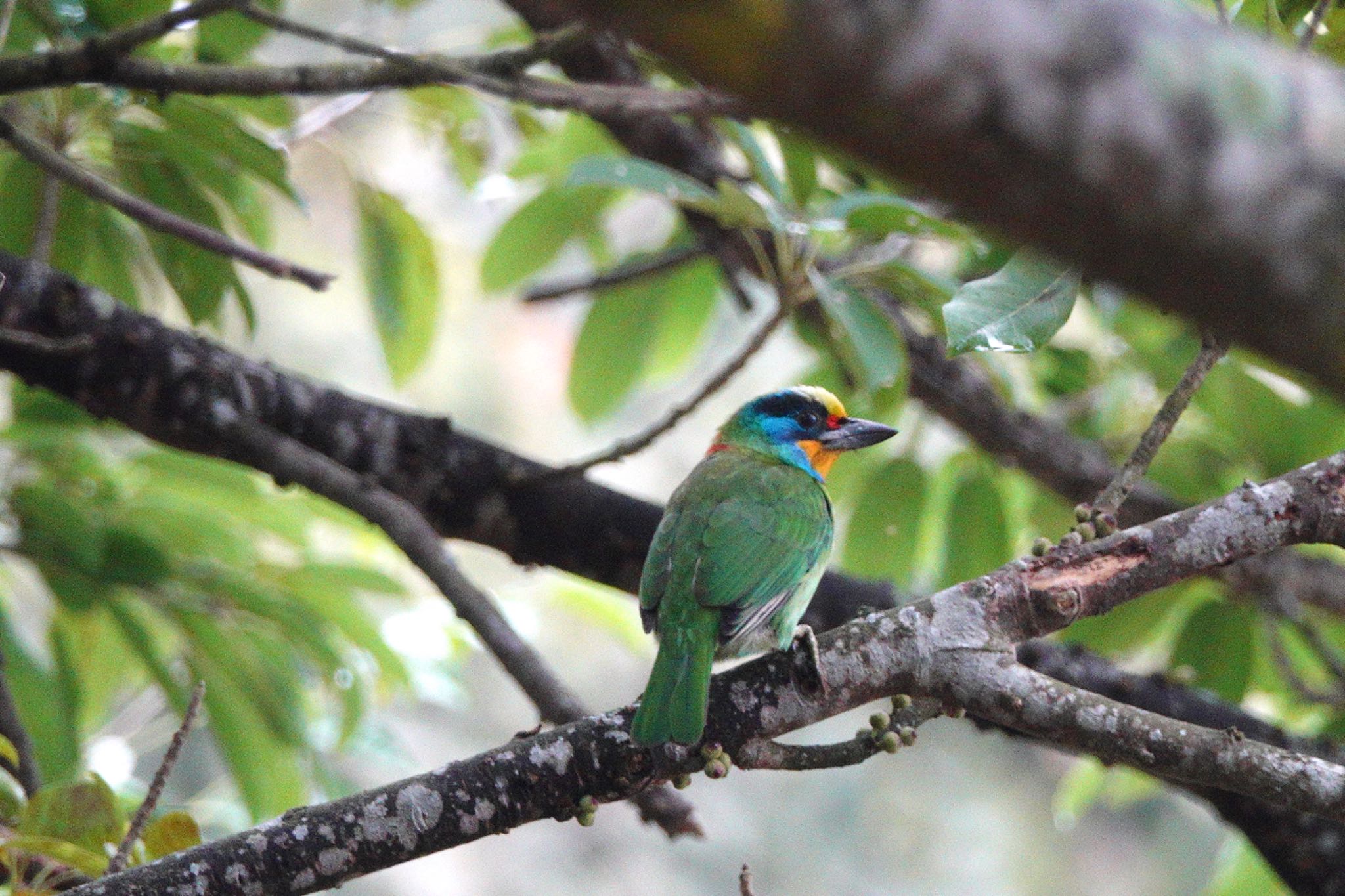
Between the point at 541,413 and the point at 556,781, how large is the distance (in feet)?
38.4

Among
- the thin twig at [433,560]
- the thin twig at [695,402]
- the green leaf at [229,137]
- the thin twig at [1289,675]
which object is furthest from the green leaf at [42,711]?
the thin twig at [1289,675]

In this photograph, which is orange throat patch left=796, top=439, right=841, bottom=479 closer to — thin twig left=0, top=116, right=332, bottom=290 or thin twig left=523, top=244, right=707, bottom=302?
thin twig left=523, top=244, right=707, bottom=302

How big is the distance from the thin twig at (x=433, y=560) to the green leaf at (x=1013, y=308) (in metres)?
0.99

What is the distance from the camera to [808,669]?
1.88 meters

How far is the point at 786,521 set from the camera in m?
2.77

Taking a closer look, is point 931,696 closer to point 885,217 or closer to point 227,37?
point 885,217


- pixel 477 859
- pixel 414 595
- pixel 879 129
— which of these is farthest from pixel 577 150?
pixel 477 859

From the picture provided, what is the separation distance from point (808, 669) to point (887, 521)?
1.77 meters

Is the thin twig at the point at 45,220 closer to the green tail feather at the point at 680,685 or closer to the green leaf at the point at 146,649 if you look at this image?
the green leaf at the point at 146,649

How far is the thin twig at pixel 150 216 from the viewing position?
7.80ft

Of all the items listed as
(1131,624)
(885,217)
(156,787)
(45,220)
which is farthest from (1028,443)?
(45,220)

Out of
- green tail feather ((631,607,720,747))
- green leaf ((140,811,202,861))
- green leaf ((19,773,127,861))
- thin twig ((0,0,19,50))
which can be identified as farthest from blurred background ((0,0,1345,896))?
green tail feather ((631,607,720,747))

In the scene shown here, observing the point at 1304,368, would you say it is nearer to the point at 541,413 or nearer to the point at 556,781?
the point at 556,781

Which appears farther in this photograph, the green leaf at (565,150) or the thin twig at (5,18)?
the green leaf at (565,150)
